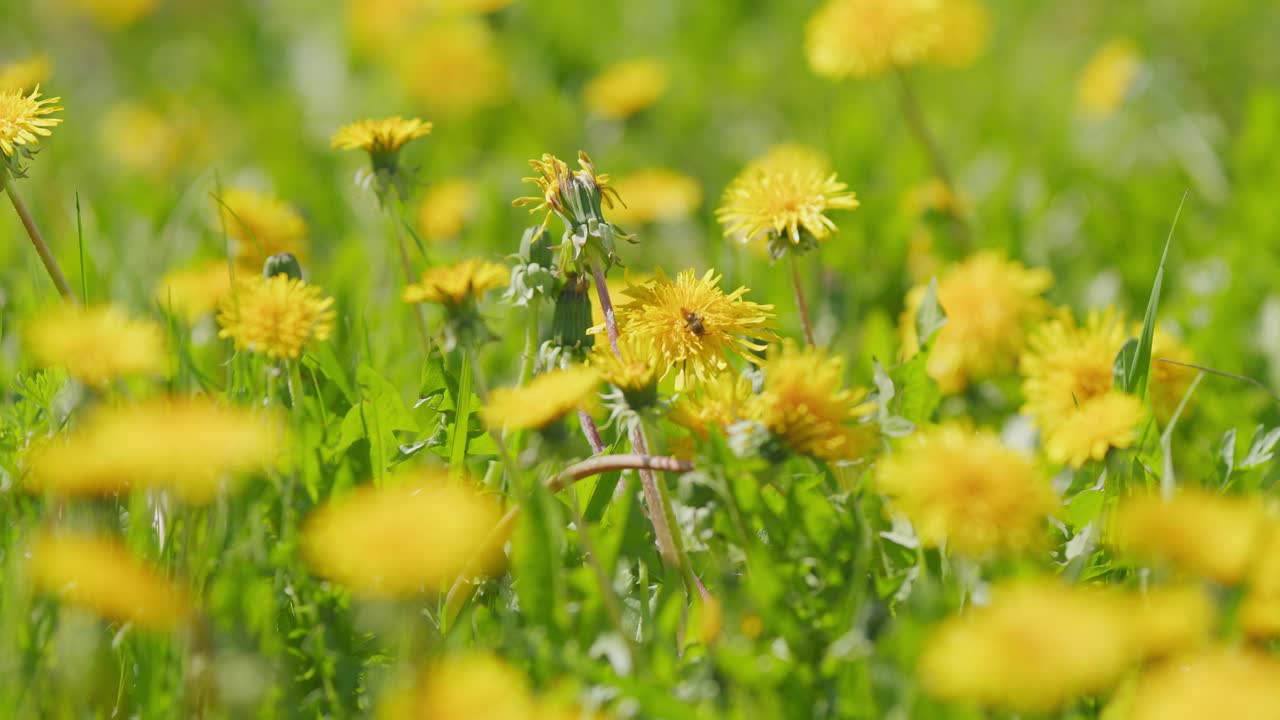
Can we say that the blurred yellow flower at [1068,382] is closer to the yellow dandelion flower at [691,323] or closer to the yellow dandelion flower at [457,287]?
the yellow dandelion flower at [691,323]

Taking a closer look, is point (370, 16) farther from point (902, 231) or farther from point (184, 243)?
point (902, 231)

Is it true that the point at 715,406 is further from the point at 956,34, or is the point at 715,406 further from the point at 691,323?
the point at 956,34

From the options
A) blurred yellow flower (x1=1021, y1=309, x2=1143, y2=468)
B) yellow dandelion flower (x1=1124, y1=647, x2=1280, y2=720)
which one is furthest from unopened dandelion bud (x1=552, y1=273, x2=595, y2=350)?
yellow dandelion flower (x1=1124, y1=647, x2=1280, y2=720)

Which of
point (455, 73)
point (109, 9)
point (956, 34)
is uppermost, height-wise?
point (109, 9)

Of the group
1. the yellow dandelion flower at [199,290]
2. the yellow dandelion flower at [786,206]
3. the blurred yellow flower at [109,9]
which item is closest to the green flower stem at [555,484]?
the yellow dandelion flower at [786,206]

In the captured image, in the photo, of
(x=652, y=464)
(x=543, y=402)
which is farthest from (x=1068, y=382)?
(x=543, y=402)

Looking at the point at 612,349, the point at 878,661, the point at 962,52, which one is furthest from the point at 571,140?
the point at 878,661

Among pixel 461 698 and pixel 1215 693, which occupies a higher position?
pixel 461 698
